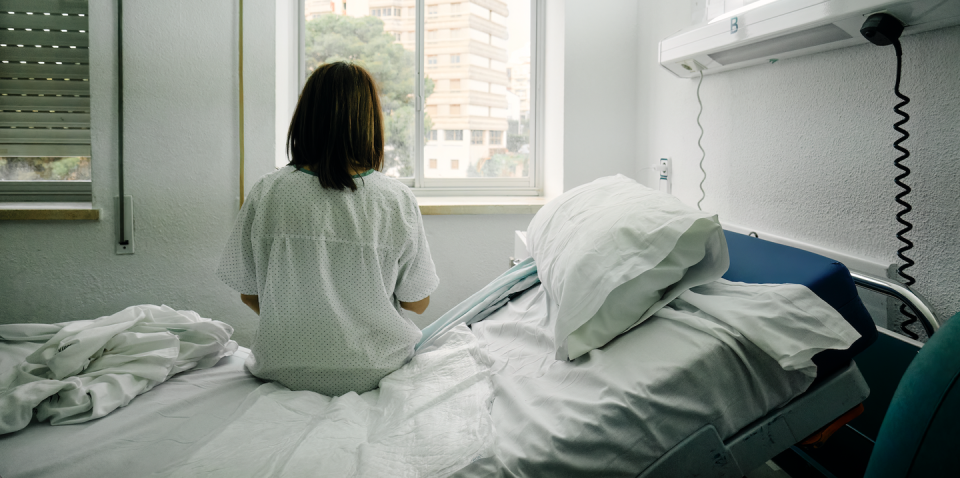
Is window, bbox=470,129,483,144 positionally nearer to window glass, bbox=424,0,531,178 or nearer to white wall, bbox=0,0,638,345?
window glass, bbox=424,0,531,178

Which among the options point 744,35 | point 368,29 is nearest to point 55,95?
point 368,29

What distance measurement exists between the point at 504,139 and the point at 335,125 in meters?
1.45

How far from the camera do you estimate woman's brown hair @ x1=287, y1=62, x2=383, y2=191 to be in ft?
3.81

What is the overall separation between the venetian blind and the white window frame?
847 mm

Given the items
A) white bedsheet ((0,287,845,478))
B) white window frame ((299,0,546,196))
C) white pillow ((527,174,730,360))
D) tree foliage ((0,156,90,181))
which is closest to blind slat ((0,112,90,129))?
tree foliage ((0,156,90,181))

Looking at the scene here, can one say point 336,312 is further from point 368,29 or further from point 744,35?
point 368,29

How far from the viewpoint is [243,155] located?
6.81 feet

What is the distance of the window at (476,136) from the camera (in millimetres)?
2504

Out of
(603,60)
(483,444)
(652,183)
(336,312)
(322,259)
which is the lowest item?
(483,444)

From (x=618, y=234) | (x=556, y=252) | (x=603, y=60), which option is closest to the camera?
(x=618, y=234)

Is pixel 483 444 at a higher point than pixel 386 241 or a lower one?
lower

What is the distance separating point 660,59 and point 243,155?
1.54 meters

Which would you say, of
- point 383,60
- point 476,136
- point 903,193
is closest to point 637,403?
point 903,193

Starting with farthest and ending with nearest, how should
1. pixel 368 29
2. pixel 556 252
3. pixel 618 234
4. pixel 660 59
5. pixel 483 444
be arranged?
pixel 368 29, pixel 660 59, pixel 556 252, pixel 618 234, pixel 483 444
